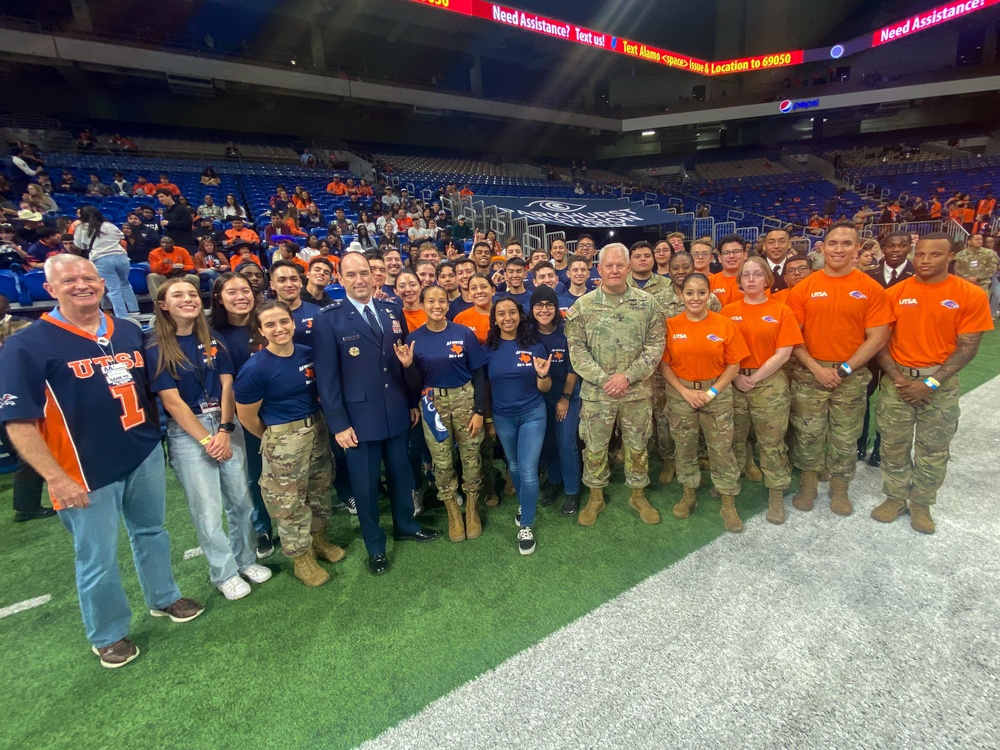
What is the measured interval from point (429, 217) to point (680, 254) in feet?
33.9

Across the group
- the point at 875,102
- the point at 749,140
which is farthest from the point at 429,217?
the point at 749,140

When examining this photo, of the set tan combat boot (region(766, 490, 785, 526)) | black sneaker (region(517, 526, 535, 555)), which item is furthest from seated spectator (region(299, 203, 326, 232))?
tan combat boot (region(766, 490, 785, 526))

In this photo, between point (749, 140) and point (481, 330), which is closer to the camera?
point (481, 330)

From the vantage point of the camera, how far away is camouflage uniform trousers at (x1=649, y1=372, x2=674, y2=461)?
13.8 feet

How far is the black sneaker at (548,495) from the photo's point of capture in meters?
4.05

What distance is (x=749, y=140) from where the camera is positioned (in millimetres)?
33625

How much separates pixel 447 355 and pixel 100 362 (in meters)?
1.86

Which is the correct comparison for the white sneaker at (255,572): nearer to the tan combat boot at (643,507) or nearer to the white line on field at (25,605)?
the white line on field at (25,605)

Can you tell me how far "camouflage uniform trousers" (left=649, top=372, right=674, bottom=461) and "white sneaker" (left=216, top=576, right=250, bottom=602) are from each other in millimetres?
3391

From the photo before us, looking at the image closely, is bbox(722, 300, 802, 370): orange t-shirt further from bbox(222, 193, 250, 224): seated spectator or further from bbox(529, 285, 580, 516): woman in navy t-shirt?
bbox(222, 193, 250, 224): seated spectator

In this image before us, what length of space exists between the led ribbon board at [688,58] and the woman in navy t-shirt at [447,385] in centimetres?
2036

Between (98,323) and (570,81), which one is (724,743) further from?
(570,81)

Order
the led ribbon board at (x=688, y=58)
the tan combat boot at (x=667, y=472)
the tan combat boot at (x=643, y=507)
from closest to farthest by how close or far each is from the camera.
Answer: the tan combat boot at (x=643, y=507)
the tan combat boot at (x=667, y=472)
the led ribbon board at (x=688, y=58)

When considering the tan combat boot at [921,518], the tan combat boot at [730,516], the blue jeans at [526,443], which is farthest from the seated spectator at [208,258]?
the tan combat boot at [921,518]
